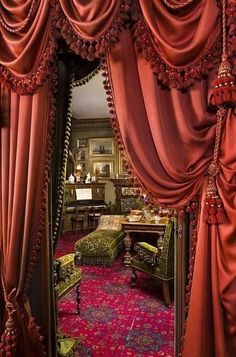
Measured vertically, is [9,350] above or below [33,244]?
below

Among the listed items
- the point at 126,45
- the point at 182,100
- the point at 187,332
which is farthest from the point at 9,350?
the point at 126,45

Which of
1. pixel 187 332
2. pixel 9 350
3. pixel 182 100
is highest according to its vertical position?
pixel 182 100

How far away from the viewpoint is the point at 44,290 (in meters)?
1.84

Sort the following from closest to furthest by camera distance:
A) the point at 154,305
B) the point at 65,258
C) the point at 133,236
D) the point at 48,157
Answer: the point at 48,157 < the point at 65,258 < the point at 154,305 < the point at 133,236

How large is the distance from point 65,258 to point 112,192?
5277 mm

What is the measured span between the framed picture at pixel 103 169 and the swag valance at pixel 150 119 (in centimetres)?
624

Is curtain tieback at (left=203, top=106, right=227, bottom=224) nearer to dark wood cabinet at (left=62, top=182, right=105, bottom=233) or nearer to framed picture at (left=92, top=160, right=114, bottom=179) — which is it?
dark wood cabinet at (left=62, top=182, right=105, bottom=233)

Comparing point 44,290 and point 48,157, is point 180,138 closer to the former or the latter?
point 48,157

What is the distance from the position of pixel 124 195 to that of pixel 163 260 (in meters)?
3.89

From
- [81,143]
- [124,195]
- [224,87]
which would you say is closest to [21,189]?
[224,87]

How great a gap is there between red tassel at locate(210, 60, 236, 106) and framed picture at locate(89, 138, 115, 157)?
6.65m

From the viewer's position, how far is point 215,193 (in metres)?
1.39

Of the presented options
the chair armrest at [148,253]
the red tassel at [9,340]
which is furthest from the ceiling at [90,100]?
the red tassel at [9,340]

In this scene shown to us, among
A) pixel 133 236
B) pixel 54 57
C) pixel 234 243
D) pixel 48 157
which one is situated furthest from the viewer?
pixel 133 236
